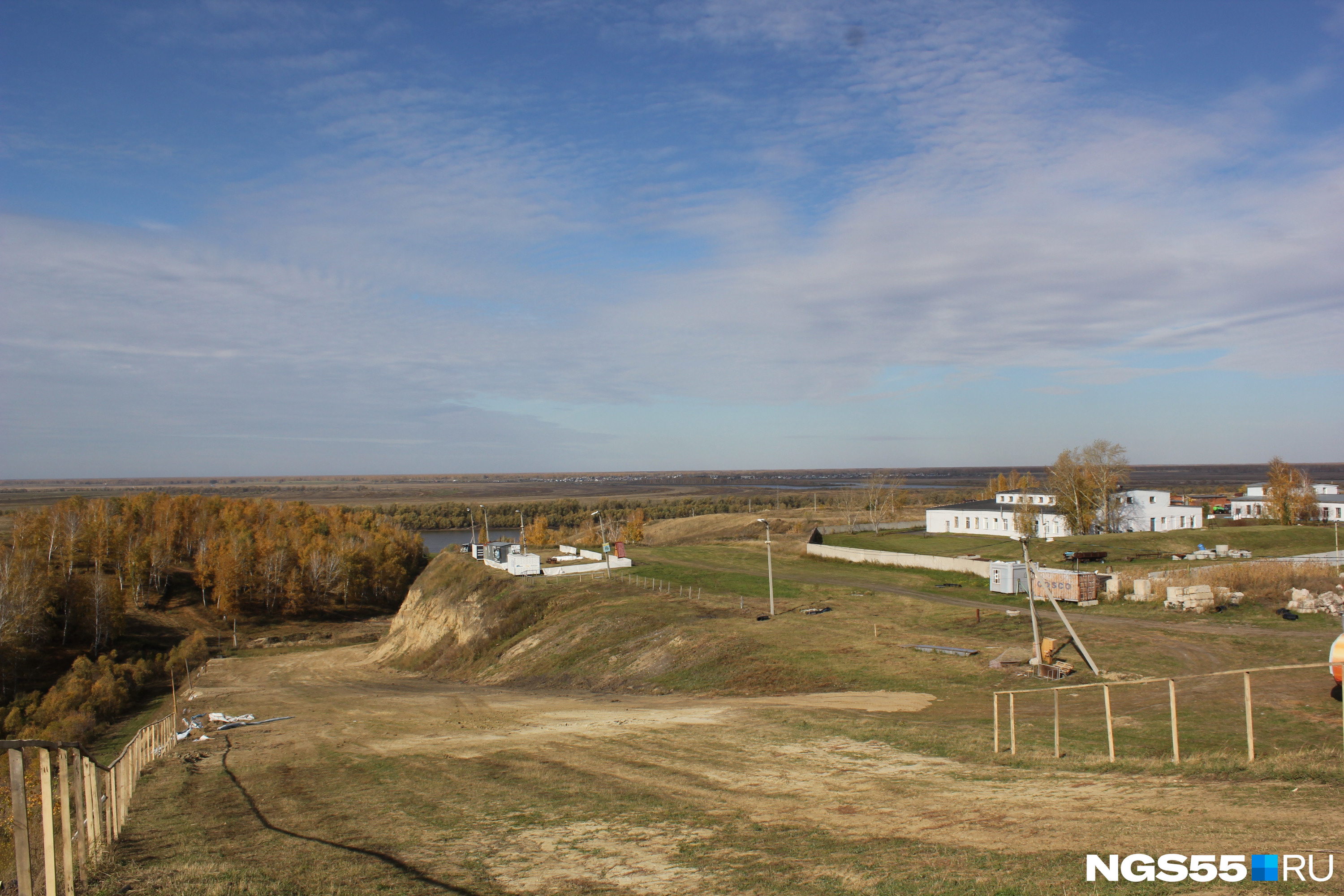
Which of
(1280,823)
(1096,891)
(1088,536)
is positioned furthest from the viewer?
(1088,536)

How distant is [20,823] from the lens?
837 centimetres

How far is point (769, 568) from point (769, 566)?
341 millimetres

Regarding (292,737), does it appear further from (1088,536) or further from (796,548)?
(1088,536)

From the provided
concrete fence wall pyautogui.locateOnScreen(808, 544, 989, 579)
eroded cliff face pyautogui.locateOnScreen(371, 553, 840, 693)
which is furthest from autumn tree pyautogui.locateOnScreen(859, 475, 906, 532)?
eroded cliff face pyautogui.locateOnScreen(371, 553, 840, 693)

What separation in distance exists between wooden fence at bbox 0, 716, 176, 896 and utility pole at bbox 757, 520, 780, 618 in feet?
101

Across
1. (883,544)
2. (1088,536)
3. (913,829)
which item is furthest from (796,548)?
(913,829)

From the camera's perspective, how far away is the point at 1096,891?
372 inches

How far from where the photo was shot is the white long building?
9588cm

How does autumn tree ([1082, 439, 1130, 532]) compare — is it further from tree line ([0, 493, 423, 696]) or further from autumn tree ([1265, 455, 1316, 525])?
tree line ([0, 493, 423, 696])

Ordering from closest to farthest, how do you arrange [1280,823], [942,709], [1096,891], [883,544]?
[1096,891] → [1280,823] → [942,709] → [883,544]

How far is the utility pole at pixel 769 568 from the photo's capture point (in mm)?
46459

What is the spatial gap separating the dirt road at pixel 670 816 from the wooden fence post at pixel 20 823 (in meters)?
4.28

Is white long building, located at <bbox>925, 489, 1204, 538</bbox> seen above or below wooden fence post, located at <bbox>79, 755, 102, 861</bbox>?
below

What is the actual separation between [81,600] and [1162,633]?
4065 inches
